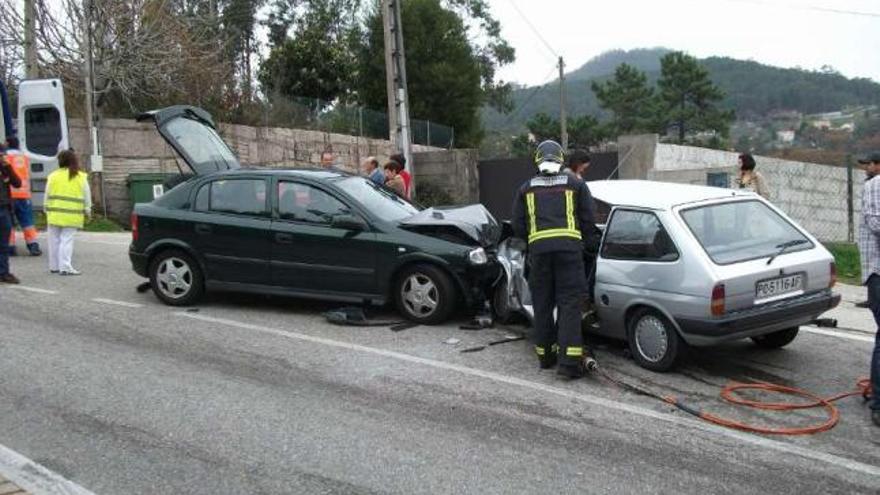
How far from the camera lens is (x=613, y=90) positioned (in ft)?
187

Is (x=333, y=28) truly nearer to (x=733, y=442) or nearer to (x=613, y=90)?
(x=613, y=90)

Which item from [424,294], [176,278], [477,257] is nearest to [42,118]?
[176,278]

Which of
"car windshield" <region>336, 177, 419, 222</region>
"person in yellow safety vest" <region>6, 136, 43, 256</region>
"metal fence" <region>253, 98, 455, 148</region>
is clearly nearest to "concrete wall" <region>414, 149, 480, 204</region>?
"metal fence" <region>253, 98, 455, 148</region>

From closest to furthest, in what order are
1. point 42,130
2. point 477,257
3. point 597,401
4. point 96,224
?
point 597,401 < point 477,257 < point 42,130 < point 96,224

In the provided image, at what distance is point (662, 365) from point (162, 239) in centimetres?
517

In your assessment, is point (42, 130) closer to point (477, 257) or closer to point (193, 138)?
point (193, 138)

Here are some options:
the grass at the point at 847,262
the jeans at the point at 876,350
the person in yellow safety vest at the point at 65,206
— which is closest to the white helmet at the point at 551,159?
the jeans at the point at 876,350

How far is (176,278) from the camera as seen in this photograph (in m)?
8.68

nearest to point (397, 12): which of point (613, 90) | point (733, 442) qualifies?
point (733, 442)

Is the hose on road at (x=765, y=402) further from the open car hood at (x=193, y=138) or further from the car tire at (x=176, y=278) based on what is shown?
the open car hood at (x=193, y=138)

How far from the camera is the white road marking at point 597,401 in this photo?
4820 millimetres

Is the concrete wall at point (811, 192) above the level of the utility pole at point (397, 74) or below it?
below

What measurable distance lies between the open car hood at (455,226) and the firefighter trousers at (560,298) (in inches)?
56.8

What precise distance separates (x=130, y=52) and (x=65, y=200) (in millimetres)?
12288
